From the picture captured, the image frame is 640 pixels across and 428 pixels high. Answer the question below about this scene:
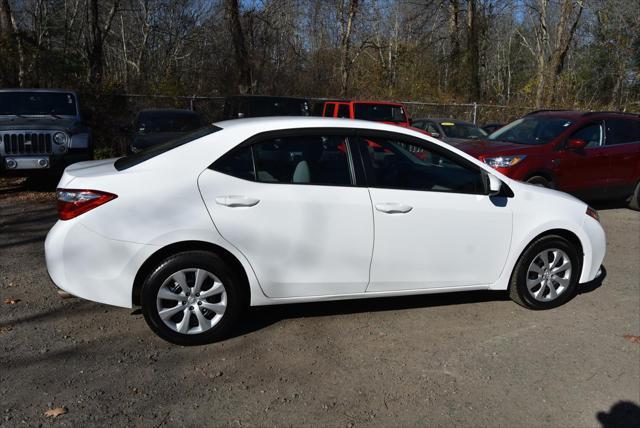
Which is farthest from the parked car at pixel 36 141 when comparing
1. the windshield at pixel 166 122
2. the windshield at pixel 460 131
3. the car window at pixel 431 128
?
the windshield at pixel 460 131

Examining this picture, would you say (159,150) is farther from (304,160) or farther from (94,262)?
(304,160)

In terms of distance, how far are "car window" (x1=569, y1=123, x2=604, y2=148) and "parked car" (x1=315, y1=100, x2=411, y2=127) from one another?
5.41m

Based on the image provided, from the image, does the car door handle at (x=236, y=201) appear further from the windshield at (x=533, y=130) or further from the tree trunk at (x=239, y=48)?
the tree trunk at (x=239, y=48)

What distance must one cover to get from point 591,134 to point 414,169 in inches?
239

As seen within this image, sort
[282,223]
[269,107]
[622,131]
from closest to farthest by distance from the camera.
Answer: [282,223], [622,131], [269,107]

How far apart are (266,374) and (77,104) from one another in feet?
28.2

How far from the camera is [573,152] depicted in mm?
8648

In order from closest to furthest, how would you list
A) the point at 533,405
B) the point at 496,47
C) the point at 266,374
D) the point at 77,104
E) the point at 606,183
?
the point at 533,405 → the point at 266,374 → the point at 606,183 → the point at 77,104 → the point at 496,47

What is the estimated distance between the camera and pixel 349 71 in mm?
27922

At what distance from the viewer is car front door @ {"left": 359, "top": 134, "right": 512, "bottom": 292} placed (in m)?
4.20

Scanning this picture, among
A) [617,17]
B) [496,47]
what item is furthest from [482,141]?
[496,47]

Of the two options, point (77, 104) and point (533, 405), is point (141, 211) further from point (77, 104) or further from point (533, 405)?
point (77, 104)

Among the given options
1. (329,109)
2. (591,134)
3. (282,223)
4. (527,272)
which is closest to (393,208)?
(282,223)

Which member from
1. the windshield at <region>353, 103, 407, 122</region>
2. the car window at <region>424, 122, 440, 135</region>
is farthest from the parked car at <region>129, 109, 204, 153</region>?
the car window at <region>424, 122, 440, 135</region>
